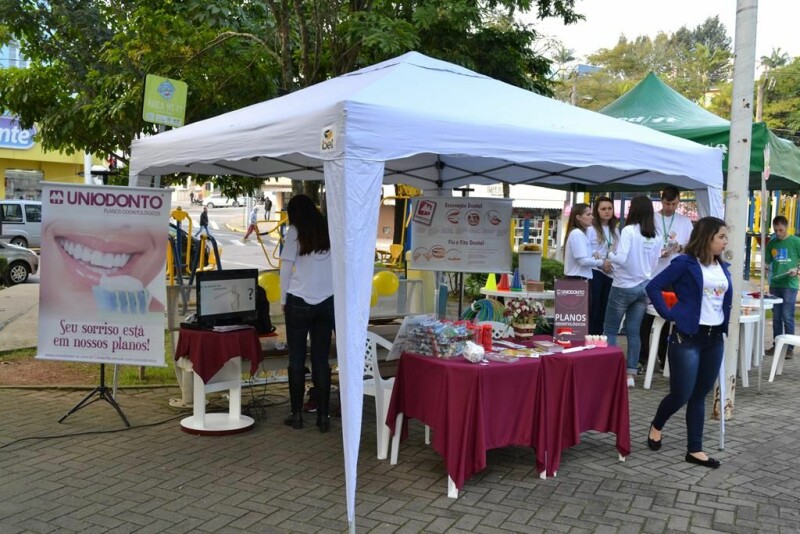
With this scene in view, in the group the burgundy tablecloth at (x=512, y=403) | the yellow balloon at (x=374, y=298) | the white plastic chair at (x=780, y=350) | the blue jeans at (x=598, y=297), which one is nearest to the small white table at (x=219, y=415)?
the burgundy tablecloth at (x=512, y=403)

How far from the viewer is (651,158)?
490cm

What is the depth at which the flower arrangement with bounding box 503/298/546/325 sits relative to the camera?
5.21 meters

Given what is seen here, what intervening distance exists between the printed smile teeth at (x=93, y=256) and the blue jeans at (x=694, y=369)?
3975 mm

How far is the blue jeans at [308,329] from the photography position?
17.5ft

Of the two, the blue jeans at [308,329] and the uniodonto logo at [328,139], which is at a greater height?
the uniodonto logo at [328,139]

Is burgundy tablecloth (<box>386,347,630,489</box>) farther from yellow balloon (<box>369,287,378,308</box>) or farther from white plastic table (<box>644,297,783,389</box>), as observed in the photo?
white plastic table (<box>644,297,783,389</box>)

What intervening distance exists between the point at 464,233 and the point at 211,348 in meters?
2.69

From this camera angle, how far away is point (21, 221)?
22516mm

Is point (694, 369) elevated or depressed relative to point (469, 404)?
elevated

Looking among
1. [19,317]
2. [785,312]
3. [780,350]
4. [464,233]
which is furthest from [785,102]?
[19,317]

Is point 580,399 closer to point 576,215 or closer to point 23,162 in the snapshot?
point 576,215

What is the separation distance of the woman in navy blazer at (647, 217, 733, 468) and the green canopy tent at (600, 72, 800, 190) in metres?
1.90

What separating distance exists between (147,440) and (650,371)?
476 cm

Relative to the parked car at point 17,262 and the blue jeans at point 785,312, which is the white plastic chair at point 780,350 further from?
the parked car at point 17,262
